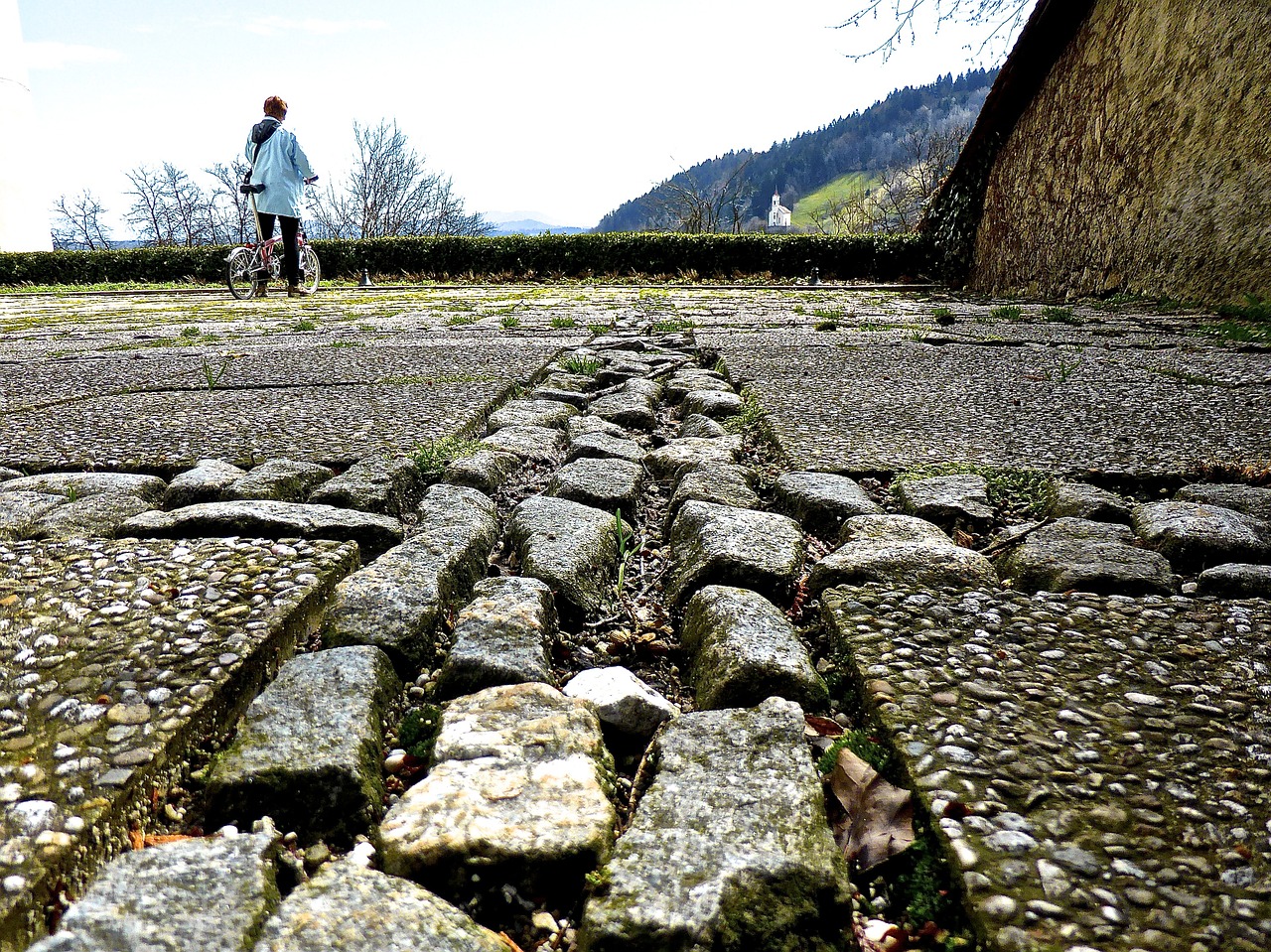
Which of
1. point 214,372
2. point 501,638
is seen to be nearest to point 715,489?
point 501,638

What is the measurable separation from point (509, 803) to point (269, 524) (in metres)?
0.88

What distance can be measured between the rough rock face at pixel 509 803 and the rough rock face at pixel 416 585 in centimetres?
20

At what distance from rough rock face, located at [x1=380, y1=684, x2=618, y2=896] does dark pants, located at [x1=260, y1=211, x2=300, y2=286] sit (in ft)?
27.9

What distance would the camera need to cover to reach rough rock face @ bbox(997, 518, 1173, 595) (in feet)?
4.00

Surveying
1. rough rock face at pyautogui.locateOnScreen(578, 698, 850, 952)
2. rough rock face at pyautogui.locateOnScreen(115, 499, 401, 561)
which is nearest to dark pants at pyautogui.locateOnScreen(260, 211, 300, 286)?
rough rock face at pyautogui.locateOnScreen(115, 499, 401, 561)

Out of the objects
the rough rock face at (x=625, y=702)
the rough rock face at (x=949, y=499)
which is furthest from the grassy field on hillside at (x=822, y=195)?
the rough rock face at (x=625, y=702)

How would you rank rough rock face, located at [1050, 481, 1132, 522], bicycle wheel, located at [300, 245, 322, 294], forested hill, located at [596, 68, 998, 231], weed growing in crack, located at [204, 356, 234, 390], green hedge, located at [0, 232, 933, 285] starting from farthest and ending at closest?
1. forested hill, located at [596, 68, 998, 231]
2. green hedge, located at [0, 232, 933, 285]
3. bicycle wheel, located at [300, 245, 322, 294]
4. weed growing in crack, located at [204, 356, 234, 390]
5. rough rock face, located at [1050, 481, 1132, 522]

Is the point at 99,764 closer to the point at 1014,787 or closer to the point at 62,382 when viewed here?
the point at 1014,787

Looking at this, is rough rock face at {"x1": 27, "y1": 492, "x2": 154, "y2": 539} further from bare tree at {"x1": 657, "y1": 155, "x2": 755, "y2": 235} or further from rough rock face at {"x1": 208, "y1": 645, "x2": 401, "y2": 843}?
bare tree at {"x1": 657, "y1": 155, "x2": 755, "y2": 235}

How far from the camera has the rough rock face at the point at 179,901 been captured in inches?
23.5

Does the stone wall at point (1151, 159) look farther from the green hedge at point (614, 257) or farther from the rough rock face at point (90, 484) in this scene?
the rough rock face at point (90, 484)

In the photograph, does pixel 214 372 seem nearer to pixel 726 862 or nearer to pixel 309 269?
pixel 726 862

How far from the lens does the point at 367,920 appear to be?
63cm

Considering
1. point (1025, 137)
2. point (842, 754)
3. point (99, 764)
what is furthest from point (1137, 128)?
point (99, 764)
